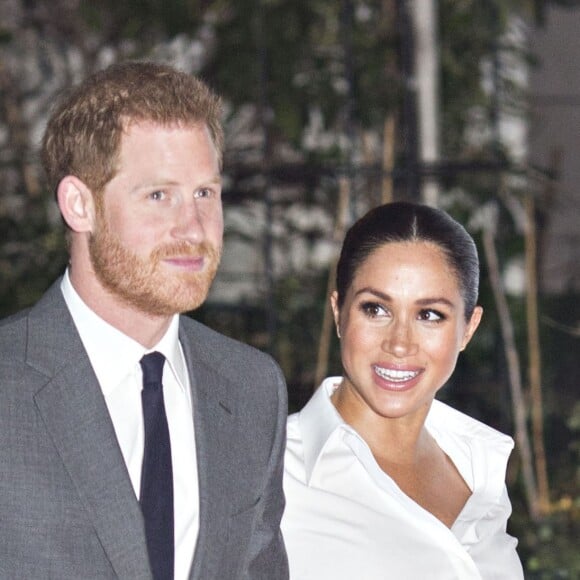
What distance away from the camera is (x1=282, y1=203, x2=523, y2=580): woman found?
2311 millimetres

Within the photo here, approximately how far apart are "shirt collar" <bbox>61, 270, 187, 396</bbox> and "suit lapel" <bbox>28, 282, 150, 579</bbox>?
20 mm

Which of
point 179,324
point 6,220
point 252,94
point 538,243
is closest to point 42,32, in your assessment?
point 6,220

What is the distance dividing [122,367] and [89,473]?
0.64 ft

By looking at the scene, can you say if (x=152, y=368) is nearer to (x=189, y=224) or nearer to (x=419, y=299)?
(x=189, y=224)

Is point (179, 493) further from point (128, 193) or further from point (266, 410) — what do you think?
point (128, 193)

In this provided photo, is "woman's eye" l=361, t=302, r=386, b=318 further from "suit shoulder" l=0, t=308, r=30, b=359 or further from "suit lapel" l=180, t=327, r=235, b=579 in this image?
"suit shoulder" l=0, t=308, r=30, b=359

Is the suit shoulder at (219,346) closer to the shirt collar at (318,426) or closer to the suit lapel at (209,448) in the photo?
the suit lapel at (209,448)

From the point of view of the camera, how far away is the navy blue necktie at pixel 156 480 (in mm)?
2031

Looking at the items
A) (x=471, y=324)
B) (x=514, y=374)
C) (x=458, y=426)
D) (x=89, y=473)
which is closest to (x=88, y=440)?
(x=89, y=473)

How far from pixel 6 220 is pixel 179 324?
4.24 metres

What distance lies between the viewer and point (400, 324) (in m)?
2.35

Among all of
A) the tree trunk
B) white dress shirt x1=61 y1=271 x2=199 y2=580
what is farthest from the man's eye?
the tree trunk

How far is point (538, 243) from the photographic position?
7695 millimetres

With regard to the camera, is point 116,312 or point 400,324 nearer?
point 116,312
